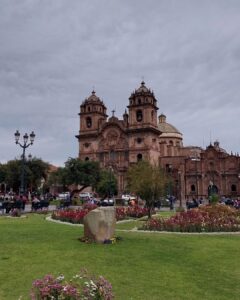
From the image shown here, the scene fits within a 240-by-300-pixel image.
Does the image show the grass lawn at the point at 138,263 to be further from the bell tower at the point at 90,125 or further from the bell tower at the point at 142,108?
the bell tower at the point at 90,125

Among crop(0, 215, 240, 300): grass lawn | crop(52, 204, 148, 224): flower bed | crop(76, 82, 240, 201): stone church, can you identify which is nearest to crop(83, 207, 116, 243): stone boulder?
crop(0, 215, 240, 300): grass lawn

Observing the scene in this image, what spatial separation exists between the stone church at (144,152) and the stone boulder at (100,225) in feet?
173

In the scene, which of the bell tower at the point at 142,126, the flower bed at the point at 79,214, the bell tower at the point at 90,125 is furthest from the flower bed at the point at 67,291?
the bell tower at the point at 90,125

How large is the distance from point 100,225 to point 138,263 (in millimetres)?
3176

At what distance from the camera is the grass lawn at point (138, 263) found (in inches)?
268

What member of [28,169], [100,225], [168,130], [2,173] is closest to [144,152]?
[168,130]

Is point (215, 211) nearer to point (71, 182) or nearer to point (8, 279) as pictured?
point (8, 279)

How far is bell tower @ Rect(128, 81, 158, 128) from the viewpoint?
221 feet

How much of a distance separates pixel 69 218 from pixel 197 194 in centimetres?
5101

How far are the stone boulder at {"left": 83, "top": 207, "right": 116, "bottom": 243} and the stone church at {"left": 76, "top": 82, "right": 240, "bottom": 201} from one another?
173 feet

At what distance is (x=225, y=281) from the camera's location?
7.43m

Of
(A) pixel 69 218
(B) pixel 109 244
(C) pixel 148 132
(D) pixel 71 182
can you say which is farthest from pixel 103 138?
(B) pixel 109 244

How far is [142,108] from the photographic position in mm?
67875

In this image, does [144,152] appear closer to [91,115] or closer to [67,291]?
[91,115]
